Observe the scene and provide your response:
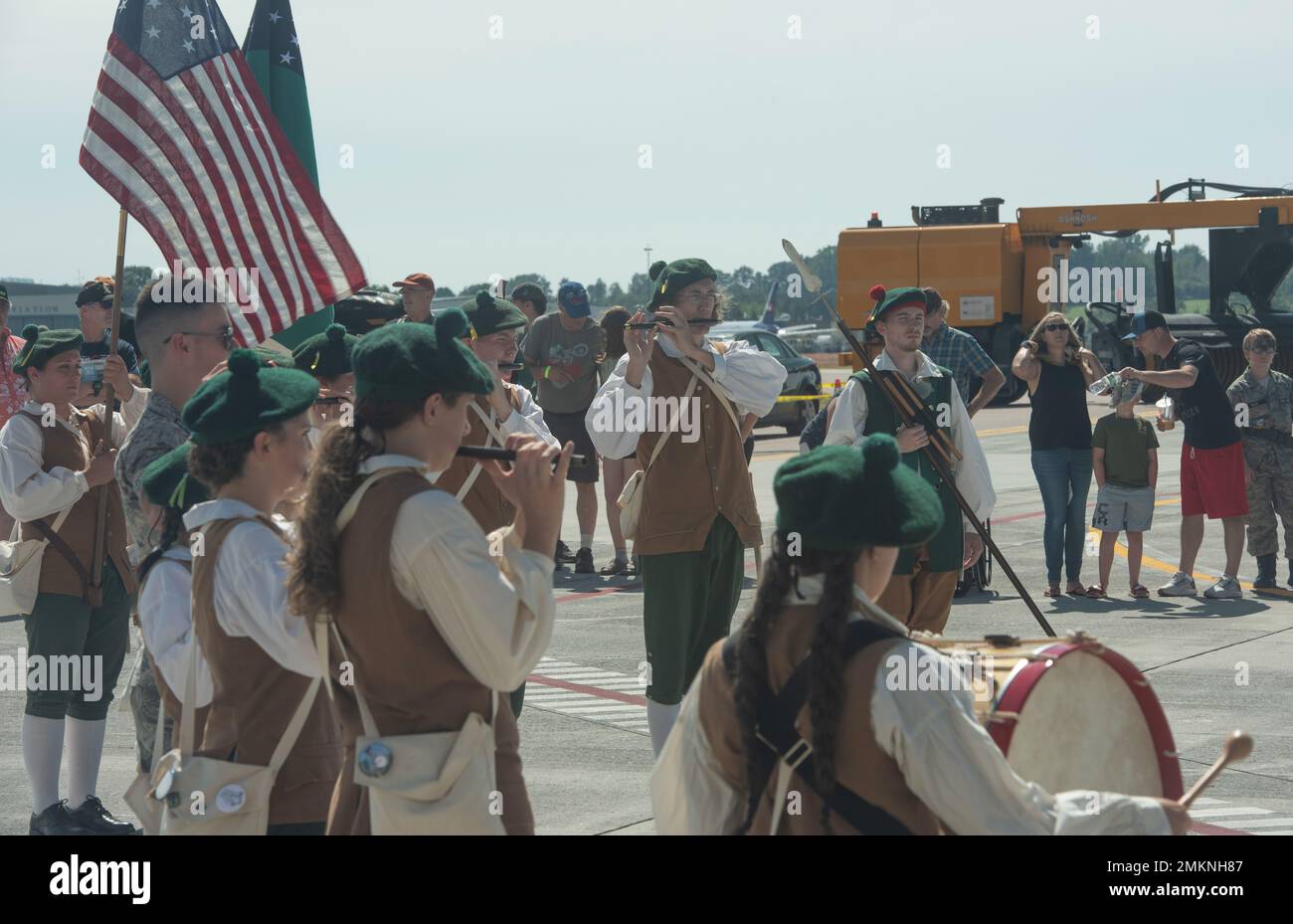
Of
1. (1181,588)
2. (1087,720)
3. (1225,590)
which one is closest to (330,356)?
(1087,720)

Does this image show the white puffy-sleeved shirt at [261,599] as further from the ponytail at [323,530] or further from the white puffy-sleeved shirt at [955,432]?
the white puffy-sleeved shirt at [955,432]

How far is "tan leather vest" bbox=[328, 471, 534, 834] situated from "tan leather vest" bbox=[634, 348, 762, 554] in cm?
344

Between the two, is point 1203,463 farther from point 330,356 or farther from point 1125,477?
point 330,356

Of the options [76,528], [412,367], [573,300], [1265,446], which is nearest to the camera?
[412,367]

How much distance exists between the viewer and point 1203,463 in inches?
449

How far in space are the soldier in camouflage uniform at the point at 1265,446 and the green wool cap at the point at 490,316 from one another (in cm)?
651

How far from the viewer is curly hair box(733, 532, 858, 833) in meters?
2.99

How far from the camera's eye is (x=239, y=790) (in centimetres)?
360

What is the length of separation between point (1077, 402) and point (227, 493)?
A: 8559mm

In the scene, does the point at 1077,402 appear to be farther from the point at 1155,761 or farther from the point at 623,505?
the point at 1155,761

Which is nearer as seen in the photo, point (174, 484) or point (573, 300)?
point (174, 484)

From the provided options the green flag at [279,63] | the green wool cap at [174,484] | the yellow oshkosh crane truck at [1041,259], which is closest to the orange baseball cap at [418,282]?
the green flag at [279,63]

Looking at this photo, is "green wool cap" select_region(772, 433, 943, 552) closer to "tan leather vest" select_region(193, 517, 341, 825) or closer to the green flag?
"tan leather vest" select_region(193, 517, 341, 825)

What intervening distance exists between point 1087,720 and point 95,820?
3863mm
